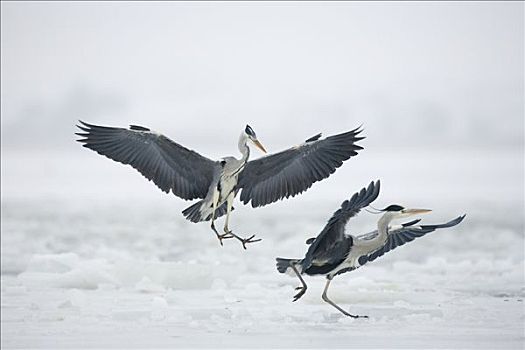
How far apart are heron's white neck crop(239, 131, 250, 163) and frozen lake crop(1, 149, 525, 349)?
60.6 inches

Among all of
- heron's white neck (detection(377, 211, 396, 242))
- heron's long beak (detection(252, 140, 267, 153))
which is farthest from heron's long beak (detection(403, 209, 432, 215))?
heron's long beak (detection(252, 140, 267, 153))

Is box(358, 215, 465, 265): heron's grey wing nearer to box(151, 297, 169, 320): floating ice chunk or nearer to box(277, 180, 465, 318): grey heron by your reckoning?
box(277, 180, 465, 318): grey heron

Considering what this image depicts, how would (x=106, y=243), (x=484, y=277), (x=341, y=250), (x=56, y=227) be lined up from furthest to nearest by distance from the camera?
(x=56, y=227) < (x=106, y=243) < (x=484, y=277) < (x=341, y=250)

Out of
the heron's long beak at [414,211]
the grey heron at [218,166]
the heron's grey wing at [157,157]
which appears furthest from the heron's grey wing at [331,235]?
the heron's grey wing at [157,157]

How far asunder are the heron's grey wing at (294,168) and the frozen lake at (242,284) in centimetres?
120

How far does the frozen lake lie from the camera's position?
845 cm

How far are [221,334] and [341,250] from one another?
145cm

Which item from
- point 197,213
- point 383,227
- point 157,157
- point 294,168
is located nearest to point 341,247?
point 383,227

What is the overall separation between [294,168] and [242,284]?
8.18ft

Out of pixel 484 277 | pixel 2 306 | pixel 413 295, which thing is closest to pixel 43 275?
pixel 2 306

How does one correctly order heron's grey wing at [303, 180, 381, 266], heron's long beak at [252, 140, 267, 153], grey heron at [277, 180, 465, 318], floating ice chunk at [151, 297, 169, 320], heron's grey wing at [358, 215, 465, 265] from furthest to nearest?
floating ice chunk at [151, 297, 169, 320]
heron's grey wing at [358, 215, 465, 265]
heron's long beak at [252, 140, 267, 153]
grey heron at [277, 180, 465, 318]
heron's grey wing at [303, 180, 381, 266]

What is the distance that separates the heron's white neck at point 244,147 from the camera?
25.2ft

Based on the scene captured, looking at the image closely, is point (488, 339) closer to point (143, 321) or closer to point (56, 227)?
point (143, 321)

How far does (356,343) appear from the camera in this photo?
8.09 meters
